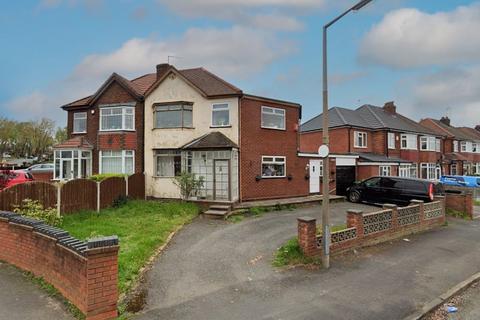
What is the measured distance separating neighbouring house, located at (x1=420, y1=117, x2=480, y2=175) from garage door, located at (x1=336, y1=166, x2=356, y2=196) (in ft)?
70.5

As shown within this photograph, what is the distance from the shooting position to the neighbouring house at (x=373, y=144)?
2528 centimetres

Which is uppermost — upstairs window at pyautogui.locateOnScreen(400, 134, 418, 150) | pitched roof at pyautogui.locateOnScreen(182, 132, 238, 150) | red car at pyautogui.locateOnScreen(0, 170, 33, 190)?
upstairs window at pyautogui.locateOnScreen(400, 134, 418, 150)

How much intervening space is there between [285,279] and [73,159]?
646 inches

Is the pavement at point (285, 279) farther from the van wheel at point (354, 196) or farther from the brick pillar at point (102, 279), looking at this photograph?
the van wheel at point (354, 196)

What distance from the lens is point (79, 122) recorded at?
2147 centimetres

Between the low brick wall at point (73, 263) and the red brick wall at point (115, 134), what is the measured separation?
1127 cm

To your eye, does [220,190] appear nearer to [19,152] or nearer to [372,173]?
[372,173]

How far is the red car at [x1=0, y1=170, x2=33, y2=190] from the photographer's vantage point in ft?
51.3

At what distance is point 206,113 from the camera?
18328mm

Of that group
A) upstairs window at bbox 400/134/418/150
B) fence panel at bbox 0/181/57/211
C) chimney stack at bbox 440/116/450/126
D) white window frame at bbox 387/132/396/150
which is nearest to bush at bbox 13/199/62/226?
fence panel at bbox 0/181/57/211

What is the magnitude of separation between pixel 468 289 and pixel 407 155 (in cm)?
2794

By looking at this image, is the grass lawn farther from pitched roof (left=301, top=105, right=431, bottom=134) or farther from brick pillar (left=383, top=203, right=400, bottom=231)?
pitched roof (left=301, top=105, right=431, bottom=134)

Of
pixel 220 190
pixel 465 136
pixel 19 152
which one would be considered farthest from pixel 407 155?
pixel 19 152

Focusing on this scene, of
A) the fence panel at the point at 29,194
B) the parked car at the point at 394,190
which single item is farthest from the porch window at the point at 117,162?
the parked car at the point at 394,190
